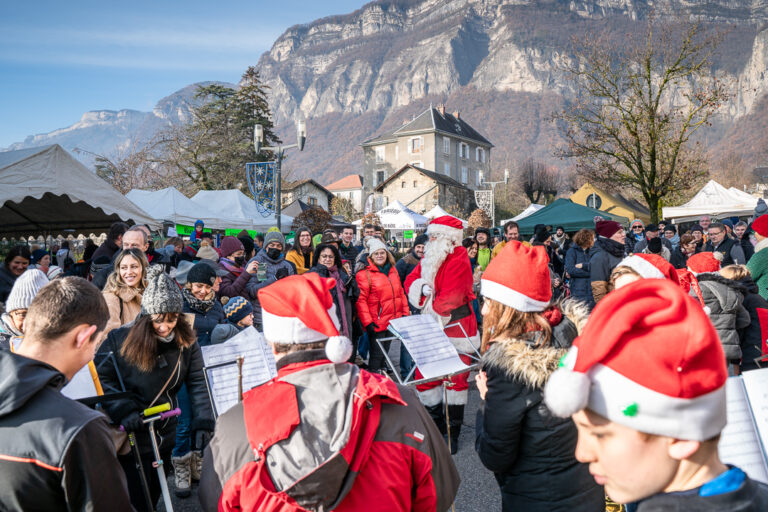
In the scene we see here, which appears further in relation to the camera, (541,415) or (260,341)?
(260,341)

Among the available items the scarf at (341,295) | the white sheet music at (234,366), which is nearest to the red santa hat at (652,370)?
the white sheet music at (234,366)

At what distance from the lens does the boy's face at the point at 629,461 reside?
1.11 meters

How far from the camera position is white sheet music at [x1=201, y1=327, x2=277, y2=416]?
11.1 ft

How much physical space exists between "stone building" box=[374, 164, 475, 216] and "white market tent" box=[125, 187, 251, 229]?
37.7 meters

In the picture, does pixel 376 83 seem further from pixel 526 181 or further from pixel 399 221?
pixel 399 221

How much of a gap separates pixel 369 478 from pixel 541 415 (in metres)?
0.92

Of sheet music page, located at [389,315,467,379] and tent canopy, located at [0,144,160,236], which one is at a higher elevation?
tent canopy, located at [0,144,160,236]

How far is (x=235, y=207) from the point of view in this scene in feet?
51.6

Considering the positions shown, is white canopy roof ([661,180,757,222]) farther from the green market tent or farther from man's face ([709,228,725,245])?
man's face ([709,228,725,245])

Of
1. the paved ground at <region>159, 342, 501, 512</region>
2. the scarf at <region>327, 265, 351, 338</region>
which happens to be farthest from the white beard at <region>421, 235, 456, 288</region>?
the paved ground at <region>159, 342, 501, 512</region>

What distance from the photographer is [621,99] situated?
774 inches

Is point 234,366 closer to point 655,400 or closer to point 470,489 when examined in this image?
point 470,489

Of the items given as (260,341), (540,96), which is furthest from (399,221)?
(540,96)

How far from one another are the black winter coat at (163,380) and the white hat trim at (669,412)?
2825 mm
